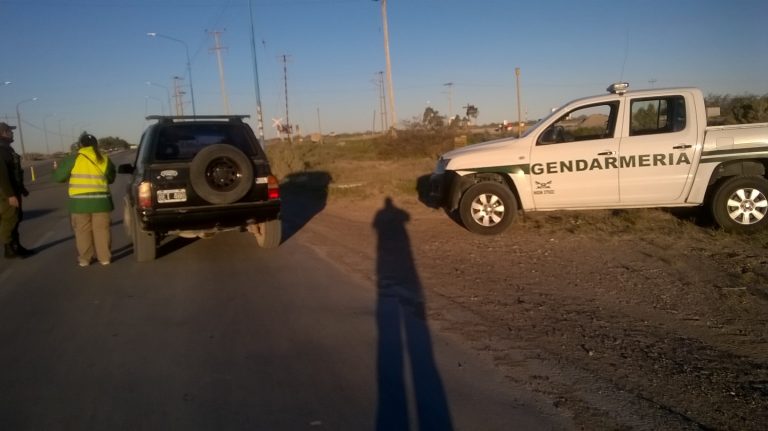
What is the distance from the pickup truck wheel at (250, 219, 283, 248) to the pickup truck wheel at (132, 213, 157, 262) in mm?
1473

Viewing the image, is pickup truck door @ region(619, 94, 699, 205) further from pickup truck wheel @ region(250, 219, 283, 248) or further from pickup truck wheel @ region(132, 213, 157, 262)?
pickup truck wheel @ region(132, 213, 157, 262)

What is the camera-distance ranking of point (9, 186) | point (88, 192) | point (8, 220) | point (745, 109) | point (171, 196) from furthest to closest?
point (745, 109)
point (8, 220)
point (9, 186)
point (88, 192)
point (171, 196)

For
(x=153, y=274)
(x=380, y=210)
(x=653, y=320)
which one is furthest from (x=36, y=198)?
(x=653, y=320)

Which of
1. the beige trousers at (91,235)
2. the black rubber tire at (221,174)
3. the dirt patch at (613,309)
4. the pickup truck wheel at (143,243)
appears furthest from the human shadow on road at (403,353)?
the beige trousers at (91,235)

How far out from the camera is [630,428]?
3604 millimetres

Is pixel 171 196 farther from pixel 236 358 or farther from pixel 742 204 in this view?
pixel 742 204

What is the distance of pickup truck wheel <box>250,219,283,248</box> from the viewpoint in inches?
359

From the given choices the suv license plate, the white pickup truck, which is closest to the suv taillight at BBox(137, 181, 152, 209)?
the suv license plate

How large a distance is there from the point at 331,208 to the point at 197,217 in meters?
5.99

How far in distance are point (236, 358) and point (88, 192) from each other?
449 centimetres

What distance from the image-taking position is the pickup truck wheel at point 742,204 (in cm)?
855

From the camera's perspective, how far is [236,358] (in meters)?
4.87

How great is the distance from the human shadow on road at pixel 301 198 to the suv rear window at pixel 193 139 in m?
2.09

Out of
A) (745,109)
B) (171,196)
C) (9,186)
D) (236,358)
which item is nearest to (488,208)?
(171,196)
